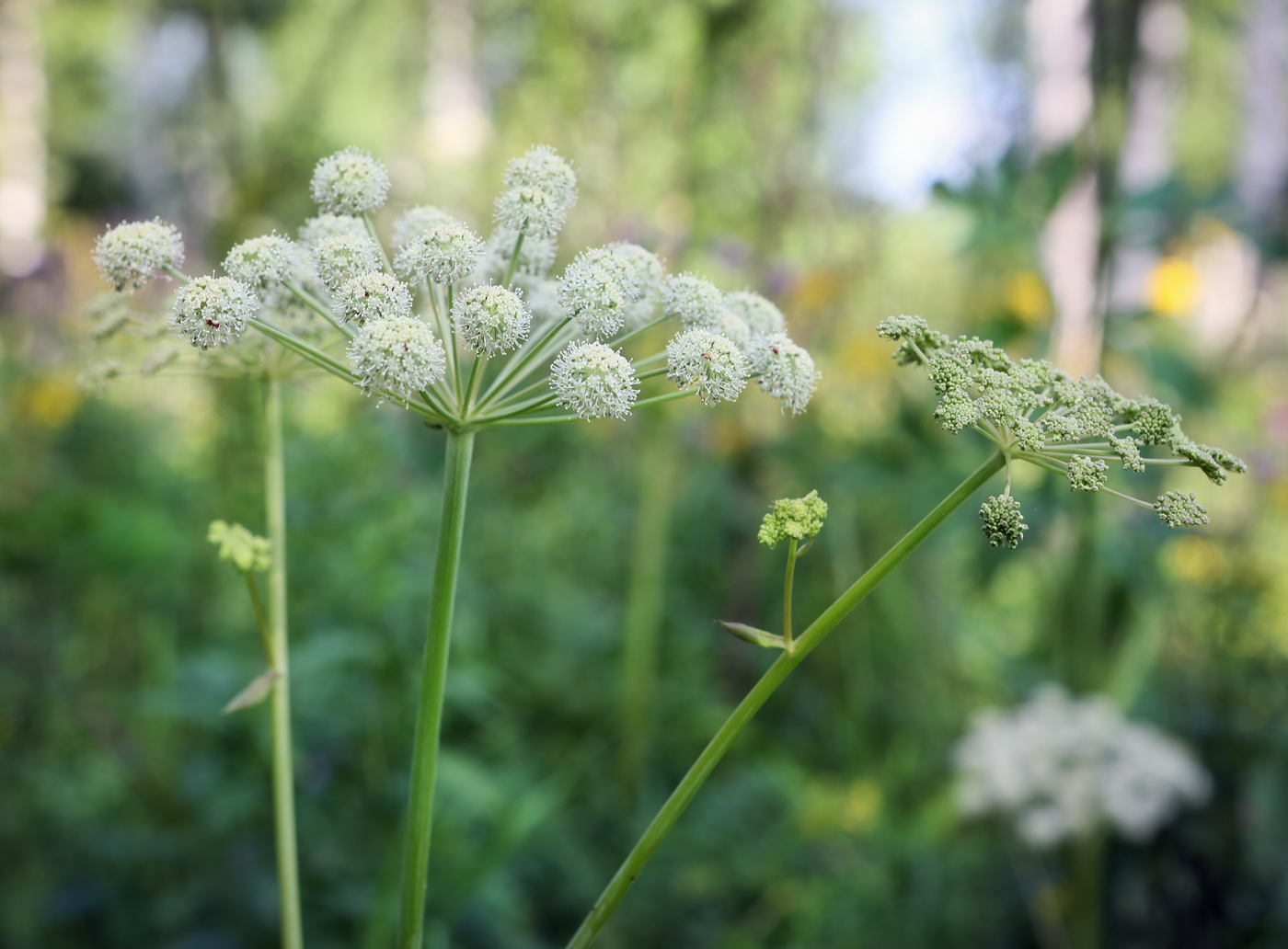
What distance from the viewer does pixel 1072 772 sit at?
9.18 feet

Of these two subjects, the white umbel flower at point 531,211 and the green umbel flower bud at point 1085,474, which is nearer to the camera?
the green umbel flower bud at point 1085,474

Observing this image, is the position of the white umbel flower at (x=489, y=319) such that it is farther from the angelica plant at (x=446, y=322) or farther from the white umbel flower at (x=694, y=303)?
the white umbel flower at (x=694, y=303)

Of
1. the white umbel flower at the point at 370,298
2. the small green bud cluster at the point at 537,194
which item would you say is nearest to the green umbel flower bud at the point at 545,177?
the small green bud cluster at the point at 537,194

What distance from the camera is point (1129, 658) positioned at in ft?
10.3

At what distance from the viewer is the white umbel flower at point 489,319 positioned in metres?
0.90

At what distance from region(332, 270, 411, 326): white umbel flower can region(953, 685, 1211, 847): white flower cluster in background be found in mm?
2474

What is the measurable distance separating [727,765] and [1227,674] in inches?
76.3

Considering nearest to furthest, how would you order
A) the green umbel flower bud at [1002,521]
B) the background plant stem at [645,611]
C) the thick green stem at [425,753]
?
the green umbel flower bud at [1002,521]
the thick green stem at [425,753]
the background plant stem at [645,611]

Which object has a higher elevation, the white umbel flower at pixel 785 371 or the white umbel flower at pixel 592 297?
the white umbel flower at pixel 592 297

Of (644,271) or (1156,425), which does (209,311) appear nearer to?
(644,271)

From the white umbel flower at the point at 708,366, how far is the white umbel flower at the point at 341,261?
320 mm

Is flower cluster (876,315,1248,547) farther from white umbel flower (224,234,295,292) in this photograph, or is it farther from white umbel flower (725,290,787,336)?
white umbel flower (224,234,295,292)

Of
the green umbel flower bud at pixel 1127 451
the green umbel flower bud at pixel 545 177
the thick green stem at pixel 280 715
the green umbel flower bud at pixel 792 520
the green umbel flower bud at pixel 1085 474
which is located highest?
the green umbel flower bud at pixel 545 177

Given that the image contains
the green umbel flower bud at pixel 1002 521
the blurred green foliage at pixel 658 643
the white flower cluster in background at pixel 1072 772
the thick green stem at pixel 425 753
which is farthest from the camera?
the white flower cluster in background at pixel 1072 772
